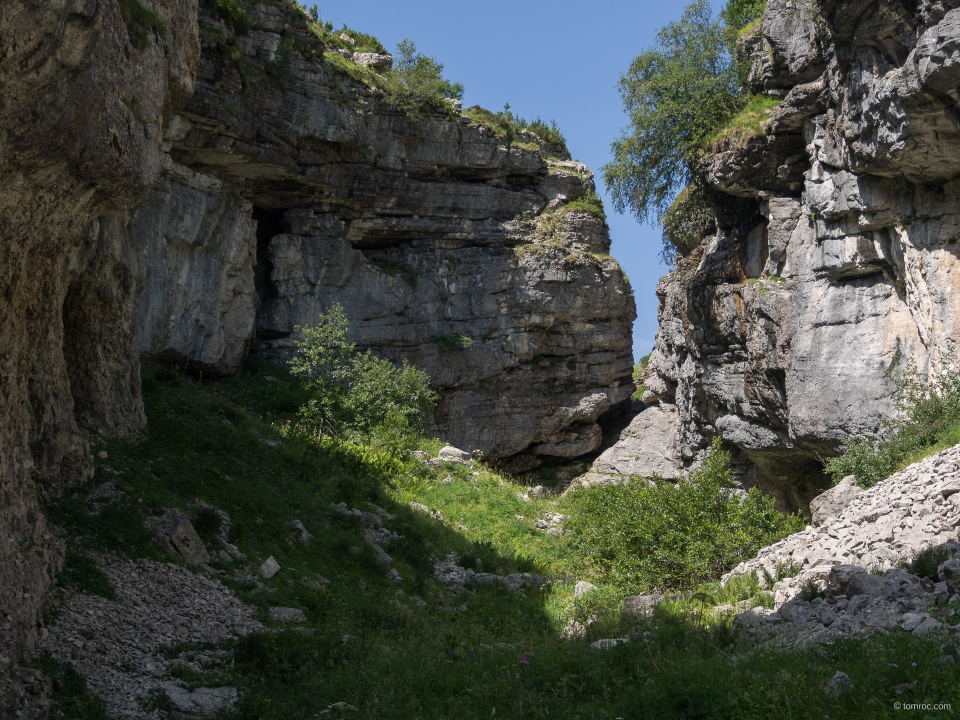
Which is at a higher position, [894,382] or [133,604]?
[894,382]

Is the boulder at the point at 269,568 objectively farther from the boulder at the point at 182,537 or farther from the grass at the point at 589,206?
the grass at the point at 589,206

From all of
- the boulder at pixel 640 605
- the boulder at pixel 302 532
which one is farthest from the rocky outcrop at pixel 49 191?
the boulder at pixel 640 605

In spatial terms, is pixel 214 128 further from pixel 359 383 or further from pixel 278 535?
pixel 278 535

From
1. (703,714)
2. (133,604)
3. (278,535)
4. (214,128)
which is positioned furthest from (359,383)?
(703,714)

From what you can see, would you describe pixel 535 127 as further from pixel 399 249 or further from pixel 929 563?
pixel 929 563

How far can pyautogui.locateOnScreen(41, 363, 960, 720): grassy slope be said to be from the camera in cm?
570

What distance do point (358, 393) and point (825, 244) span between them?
13.9 m

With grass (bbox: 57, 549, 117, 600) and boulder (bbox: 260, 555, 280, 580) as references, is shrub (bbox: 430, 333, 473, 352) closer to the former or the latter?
boulder (bbox: 260, 555, 280, 580)

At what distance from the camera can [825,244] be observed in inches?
703

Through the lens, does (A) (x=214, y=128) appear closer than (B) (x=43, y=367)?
No

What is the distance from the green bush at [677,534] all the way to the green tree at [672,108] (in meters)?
12.5

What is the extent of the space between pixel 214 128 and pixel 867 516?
18906 millimetres

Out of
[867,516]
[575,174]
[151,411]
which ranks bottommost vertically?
[867,516]

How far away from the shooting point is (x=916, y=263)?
16.0m
